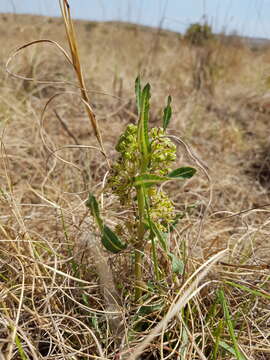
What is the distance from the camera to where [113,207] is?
50.1 inches

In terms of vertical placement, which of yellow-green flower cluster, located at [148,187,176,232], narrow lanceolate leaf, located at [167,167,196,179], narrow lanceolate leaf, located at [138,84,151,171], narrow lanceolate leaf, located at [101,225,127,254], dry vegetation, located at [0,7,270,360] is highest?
narrow lanceolate leaf, located at [138,84,151,171]

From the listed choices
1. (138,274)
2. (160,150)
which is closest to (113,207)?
(138,274)

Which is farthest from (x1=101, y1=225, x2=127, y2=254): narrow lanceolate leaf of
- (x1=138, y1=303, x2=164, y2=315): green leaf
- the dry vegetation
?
(x1=138, y1=303, x2=164, y2=315): green leaf

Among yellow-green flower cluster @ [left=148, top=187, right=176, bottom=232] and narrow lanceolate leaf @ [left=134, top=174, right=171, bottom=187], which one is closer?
narrow lanceolate leaf @ [left=134, top=174, right=171, bottom=187]

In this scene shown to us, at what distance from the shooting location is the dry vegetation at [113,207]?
801mm

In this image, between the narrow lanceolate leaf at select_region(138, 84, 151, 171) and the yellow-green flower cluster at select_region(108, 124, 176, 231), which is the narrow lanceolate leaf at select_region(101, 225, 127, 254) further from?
the narrow lanceolate leaf at select_region(138, 84, 151, 171)

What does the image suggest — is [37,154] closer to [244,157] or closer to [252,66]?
[244,157]

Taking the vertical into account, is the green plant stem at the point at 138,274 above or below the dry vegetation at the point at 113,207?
above

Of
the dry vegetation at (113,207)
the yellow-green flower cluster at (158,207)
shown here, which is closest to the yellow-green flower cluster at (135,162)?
the yellow-green flower cluster at (158,207)

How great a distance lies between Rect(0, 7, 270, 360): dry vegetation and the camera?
801 mm

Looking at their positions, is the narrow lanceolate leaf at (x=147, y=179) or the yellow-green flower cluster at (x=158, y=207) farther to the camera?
the yellow-green flower cluster at (x=158, y=207)

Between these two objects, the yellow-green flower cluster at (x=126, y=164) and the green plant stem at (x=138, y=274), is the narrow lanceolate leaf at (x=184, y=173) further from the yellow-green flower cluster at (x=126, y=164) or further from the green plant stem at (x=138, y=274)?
the green plant stem at (x=138, y=274)

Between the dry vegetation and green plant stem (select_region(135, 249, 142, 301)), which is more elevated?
green plant stem (select_region(135, 249, 142, 301))

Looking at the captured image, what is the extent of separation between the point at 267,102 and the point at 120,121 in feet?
4.37
